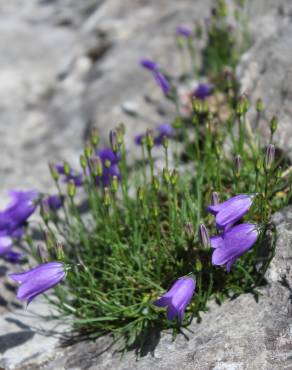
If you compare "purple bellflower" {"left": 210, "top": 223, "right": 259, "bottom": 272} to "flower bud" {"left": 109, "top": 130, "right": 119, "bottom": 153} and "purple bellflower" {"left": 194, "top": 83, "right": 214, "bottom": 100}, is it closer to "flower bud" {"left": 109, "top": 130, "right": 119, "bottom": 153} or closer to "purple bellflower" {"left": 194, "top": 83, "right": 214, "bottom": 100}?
"flower bud" {"left": 109, "top": 130, "right": 119, "bottom": 153}

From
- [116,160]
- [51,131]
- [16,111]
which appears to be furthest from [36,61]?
[116,160]

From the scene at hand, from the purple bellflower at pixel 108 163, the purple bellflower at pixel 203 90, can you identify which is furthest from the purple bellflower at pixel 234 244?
the purple bellflower at pixel 203 90

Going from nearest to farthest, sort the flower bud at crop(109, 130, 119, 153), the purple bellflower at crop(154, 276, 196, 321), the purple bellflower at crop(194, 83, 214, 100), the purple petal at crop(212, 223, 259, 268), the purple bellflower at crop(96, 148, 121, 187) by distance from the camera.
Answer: the purple bellflower at crop(154, 276, 196, 321)
the purple petal at crop(212, 223, 259, 268)
the flower bud at crop(109, 130, 119, 153)
the purple bellflower at crop(96, 148, 121, 187)
the purple bellflower at crop(194, 83, 214, 100)

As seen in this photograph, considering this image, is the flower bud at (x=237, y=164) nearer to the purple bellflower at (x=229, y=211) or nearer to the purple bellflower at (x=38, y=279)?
the purple bellflower at (x=229, y=211)

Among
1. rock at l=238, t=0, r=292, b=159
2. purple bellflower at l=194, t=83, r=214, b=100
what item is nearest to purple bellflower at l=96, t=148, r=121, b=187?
rock at l=238, t=0, r=292, b=159

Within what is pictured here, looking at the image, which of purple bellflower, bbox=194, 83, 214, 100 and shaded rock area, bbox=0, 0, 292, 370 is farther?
purple bellflower, bbox=194, 83, 214, 100

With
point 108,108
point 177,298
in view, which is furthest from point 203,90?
point 177,298

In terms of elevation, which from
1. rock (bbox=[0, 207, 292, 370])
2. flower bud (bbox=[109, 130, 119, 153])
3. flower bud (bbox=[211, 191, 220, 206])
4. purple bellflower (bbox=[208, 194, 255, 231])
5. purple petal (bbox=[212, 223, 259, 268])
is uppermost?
flower bud (bbox=[109, 130, 119, 153])

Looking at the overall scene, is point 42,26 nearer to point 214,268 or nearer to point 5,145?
point 5,145
